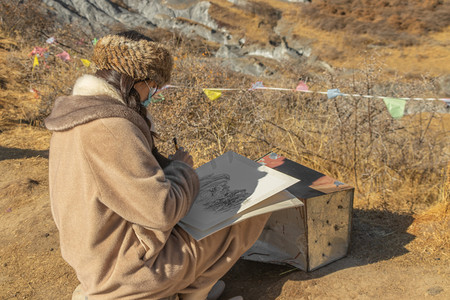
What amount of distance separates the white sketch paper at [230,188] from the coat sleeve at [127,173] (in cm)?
30

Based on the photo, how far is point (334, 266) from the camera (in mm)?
2443

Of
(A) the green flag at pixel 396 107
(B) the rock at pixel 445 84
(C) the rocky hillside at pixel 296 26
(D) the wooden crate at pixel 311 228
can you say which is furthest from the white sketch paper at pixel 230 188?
(C) the rocky hillside at pixel 296 26

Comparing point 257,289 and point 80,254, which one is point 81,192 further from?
point 257,289

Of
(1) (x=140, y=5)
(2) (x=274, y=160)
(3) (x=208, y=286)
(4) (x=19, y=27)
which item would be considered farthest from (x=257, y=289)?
(1) (x=140, y=5)

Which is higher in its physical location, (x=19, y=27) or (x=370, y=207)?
(x=19, y=27)

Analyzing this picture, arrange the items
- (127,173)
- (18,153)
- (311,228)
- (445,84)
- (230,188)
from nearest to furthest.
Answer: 1. (127,173)
2. (230,188)
3. (311,228)
4. (18,153)
5. (445,84)

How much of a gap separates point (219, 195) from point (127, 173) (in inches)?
23.8

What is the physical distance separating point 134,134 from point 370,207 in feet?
7.68

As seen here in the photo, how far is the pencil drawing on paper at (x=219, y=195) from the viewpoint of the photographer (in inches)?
73.5

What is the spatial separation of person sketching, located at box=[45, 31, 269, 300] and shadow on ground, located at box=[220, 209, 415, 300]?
64 centimetres

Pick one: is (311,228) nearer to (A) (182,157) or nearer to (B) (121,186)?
(A) (182,157)

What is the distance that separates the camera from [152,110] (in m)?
4.73

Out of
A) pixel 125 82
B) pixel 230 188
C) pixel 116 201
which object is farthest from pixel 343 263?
pixel 125 82

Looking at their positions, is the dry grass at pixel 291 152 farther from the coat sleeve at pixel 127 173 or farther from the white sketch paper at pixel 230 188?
the coat sleeve at pixel 127 173
